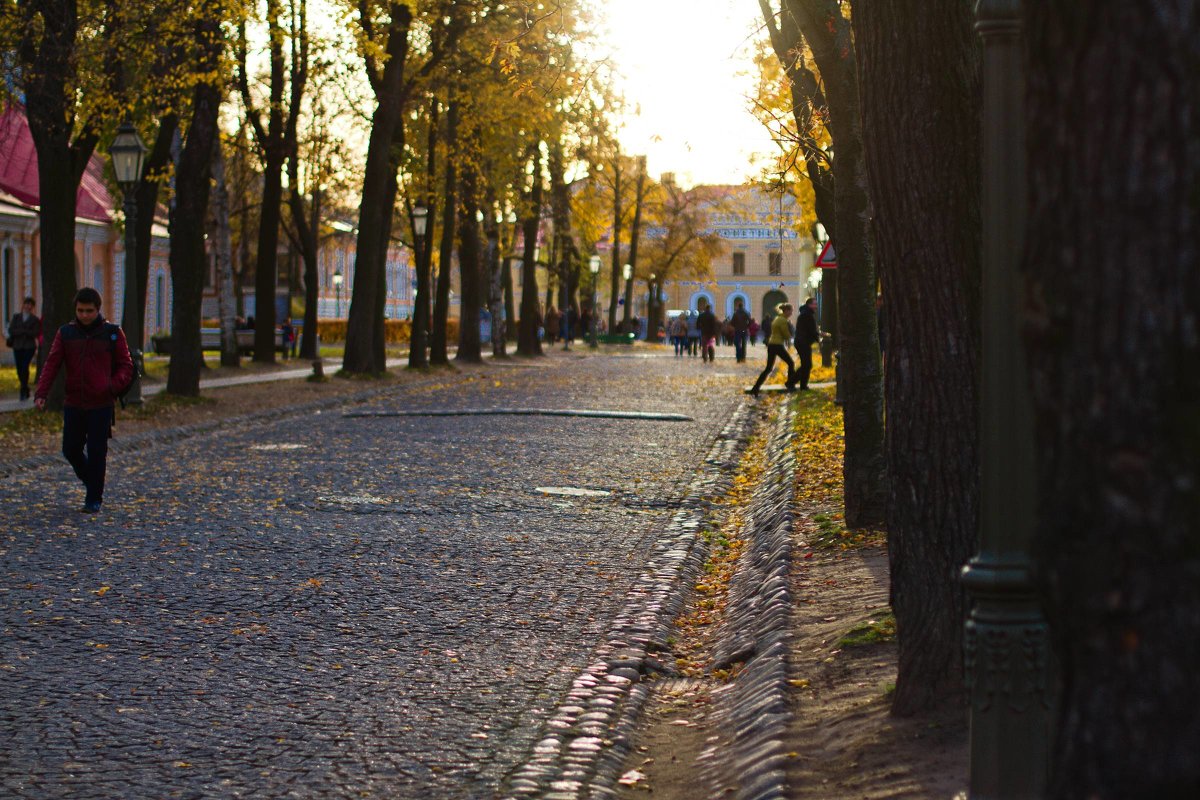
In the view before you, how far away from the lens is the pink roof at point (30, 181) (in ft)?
143

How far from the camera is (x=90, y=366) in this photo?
12.8 metres

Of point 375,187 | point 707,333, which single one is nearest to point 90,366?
point 375,187

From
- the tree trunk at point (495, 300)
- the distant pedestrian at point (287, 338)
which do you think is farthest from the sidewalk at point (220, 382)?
the tree trunk at point (495, 300)

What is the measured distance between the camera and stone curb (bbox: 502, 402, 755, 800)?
544cm

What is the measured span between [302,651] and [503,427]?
46.5 ft

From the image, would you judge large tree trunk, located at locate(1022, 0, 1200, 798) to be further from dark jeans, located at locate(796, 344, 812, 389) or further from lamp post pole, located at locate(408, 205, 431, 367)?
lamp post pole, located at locate(408, 205, 431, 367)

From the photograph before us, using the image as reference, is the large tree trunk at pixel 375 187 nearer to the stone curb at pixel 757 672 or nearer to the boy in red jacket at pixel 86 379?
the boy in red jacket at pixel 86 379

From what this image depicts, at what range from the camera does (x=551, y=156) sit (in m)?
51.2

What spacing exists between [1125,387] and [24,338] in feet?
86.6

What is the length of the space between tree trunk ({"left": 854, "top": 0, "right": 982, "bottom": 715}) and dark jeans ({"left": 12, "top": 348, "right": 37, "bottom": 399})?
2228 cm

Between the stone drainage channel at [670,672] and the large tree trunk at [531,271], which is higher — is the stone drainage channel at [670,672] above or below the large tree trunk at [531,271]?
below

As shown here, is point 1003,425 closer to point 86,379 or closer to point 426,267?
point 86,379

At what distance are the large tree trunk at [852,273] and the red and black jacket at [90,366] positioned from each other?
5.26 metres

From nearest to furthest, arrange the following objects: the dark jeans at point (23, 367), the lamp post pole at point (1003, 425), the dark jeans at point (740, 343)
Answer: the lamp post pole at point (1003, 425)
the dark jeans at point (23, 367)
the dark jeans at point (740, 343)
